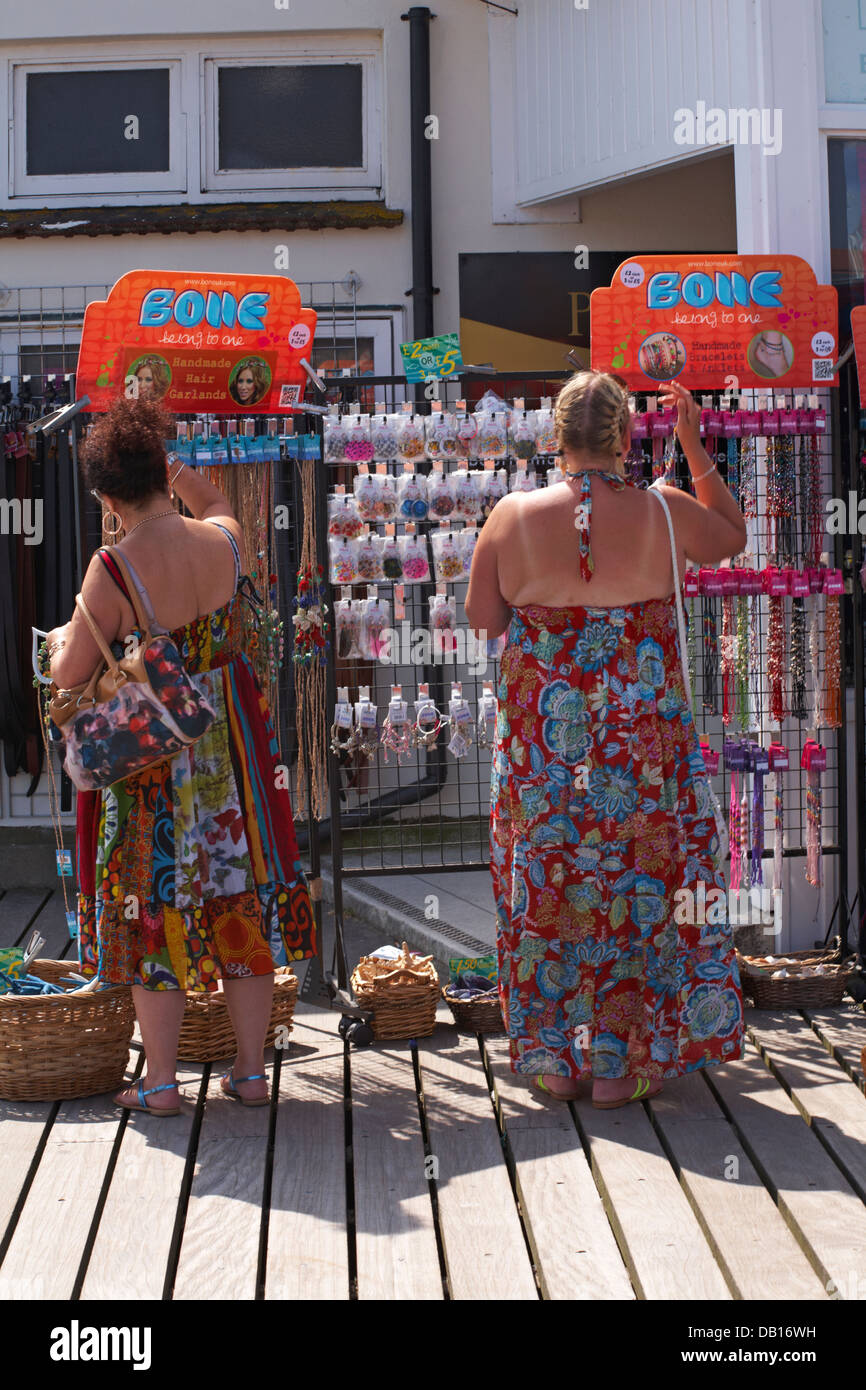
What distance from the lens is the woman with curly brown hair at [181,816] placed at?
3.39 meters

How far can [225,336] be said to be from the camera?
420 cm

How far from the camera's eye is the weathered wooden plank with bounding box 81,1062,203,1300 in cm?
273

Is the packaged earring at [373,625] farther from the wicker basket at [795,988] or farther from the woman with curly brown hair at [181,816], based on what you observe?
the wicker basket at [795,988]

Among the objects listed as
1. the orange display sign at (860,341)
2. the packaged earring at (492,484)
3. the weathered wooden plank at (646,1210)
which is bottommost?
the weathered wooden plank at (646,1210)

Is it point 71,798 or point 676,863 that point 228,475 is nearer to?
point 676,863

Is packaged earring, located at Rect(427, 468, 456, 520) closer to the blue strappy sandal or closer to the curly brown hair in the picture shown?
the curly brown hair

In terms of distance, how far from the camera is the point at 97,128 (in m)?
6.42

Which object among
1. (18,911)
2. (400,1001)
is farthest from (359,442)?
(18,911)

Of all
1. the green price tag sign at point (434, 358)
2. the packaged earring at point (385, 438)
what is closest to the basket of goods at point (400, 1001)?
the packaged earring at point (385, 438)

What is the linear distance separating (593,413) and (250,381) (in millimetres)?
1222

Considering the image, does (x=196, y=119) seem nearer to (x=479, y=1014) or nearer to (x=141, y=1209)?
(x=479, y=1014)

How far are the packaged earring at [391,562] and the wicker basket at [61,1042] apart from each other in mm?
1379

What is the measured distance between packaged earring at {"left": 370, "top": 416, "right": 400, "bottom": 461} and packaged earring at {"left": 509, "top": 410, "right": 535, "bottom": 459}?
0.34m
